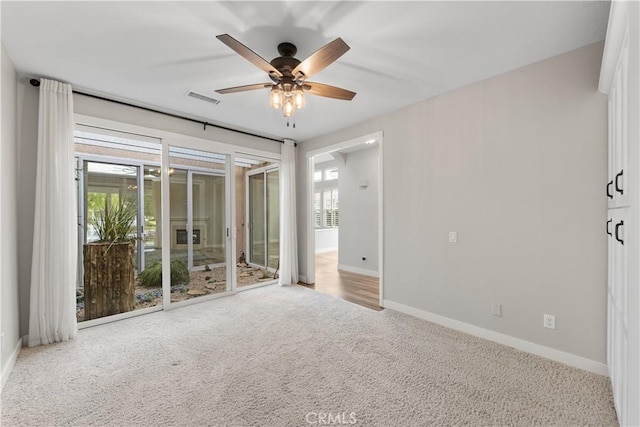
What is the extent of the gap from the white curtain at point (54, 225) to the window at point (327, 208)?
6.40 metres

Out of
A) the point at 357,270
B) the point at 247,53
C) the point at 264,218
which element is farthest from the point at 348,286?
the point at 247,53

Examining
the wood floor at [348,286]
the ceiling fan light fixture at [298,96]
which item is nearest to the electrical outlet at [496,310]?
the wood floor at [348,286]

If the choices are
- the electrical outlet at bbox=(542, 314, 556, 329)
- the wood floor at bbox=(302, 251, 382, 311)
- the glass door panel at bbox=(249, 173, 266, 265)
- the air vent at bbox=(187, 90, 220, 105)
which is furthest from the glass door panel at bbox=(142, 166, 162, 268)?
the electrical outlet at bbox=(542, 314, 556, 329)

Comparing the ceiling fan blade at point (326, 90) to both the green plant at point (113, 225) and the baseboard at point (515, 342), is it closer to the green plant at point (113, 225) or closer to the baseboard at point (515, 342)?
the baseboard at point (515, 342)

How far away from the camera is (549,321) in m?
2.42

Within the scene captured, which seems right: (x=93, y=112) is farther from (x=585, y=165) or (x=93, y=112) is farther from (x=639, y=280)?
(x=585, y=165)

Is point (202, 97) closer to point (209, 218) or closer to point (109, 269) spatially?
point (209, 218)

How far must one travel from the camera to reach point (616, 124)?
5.88ft

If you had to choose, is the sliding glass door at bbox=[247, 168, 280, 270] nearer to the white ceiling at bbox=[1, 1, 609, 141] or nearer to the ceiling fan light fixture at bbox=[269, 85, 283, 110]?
the white ceiling at bbox=[1, 1, 609, 141]

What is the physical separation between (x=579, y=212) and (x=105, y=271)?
5.01 metres

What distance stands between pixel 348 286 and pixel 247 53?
13.0ft

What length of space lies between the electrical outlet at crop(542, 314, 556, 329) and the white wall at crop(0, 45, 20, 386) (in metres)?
4.44

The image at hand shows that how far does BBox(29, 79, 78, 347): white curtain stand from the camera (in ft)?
8.67

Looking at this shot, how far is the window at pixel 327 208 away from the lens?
8695 millimetres
